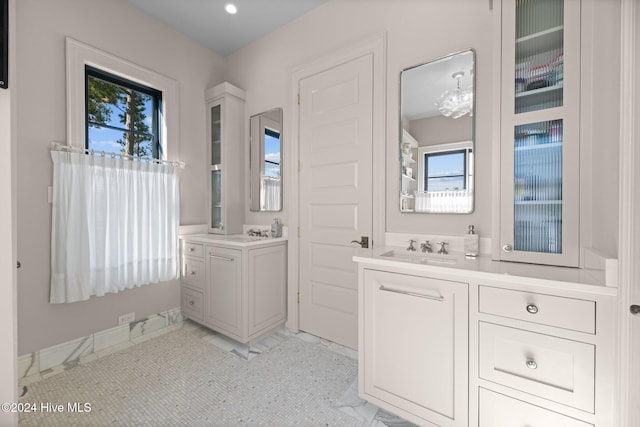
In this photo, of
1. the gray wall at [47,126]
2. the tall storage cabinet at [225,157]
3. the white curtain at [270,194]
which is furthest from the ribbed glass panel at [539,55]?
the gray wall at [47,126]

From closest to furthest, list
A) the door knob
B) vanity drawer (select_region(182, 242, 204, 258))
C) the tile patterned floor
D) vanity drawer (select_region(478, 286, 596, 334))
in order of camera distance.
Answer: vanity drawer (select_region(478, 286, 596, 334)) < the tile patterned floor < the door knob < vanity drawer (select_region(182, 242, 204, 258))

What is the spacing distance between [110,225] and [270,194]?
142 centimetres

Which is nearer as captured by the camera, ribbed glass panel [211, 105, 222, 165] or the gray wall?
the gray wall

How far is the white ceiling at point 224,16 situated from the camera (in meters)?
2.43

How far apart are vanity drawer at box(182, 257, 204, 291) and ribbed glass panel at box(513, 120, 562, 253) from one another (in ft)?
8.46

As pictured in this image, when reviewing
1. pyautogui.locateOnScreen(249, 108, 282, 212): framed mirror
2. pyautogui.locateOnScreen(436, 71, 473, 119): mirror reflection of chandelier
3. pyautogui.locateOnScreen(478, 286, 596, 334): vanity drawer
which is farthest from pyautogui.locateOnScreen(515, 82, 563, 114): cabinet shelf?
pyautogui.locateOnScreen(249, 108, 282, 212): framed mirror

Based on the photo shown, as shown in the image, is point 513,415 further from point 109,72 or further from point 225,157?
point 109,72

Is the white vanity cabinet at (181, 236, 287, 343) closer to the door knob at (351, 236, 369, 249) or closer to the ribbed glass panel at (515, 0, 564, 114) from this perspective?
the door knob at (351, 236, 369, 249)

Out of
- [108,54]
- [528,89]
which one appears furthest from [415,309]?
[108,54]

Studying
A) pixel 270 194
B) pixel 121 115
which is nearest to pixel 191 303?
pixel 270 194

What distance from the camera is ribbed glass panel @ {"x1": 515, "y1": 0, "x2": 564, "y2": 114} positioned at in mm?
1348

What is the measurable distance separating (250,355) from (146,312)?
1.19 metres

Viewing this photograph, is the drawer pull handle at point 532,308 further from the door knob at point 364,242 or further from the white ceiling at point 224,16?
the white ceiling at point 224,16

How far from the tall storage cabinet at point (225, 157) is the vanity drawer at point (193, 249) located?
0.34 meters
